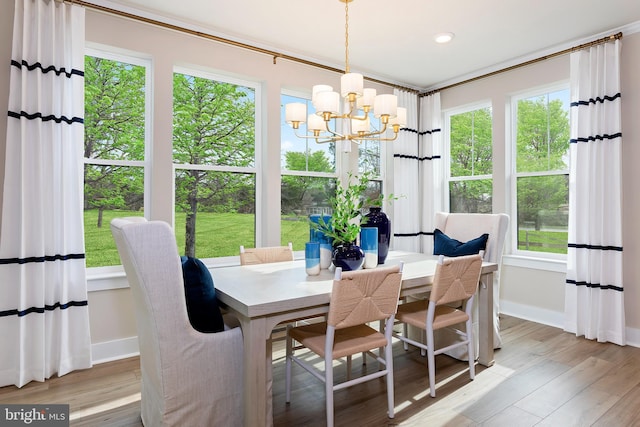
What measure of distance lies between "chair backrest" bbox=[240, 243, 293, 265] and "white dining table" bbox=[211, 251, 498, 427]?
317 millimetres

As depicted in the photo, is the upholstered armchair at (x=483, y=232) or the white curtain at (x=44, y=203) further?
the upholstered armchair at (x=483, y=232)

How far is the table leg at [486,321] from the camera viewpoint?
9.20 ft

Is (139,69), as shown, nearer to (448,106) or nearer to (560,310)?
(448,106)

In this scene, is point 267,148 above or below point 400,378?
above

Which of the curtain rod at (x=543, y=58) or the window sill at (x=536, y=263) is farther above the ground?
the curtain rod at (x=543, y=58)

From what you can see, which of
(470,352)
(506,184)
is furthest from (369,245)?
(506,184)

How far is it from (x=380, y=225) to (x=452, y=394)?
1185mm

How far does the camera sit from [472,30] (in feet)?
10.9

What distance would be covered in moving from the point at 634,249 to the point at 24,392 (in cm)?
473

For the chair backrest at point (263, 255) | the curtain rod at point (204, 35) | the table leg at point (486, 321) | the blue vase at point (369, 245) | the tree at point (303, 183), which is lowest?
the table leg at point (486, 321)

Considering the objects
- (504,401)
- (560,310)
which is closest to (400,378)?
(504,401)

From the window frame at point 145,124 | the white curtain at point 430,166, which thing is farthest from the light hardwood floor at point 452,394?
the white curtain at point 430,166

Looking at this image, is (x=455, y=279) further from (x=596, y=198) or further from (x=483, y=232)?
(x=596, y=198)

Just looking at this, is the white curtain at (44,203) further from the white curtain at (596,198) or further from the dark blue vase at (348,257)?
the white curtain at (596,198)
